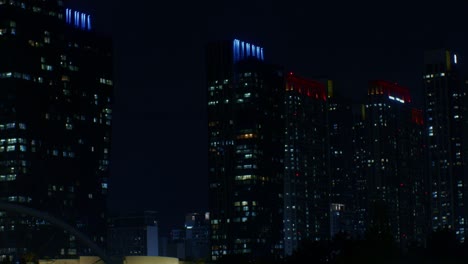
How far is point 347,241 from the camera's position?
115 metres

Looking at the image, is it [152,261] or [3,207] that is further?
[152,261]

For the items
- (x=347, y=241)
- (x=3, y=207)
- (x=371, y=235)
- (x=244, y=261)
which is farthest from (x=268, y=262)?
(x=3, y=207)

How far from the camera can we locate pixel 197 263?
5197 inches

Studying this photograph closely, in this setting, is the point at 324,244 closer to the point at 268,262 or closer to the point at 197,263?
the point at 268,262

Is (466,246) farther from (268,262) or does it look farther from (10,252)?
(10,252)

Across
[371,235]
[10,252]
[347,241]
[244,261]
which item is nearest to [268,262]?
[244,261]

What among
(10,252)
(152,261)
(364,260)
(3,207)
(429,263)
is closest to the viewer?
(3,207)

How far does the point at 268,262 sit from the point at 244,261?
18.4 ft

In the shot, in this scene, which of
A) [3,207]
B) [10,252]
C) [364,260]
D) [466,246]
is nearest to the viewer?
[3,207]

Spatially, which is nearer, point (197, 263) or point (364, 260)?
point (364, 260)

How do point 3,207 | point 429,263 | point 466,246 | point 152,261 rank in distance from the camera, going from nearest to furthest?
point 3,207
point 152,261
point 429,263
point 466,246

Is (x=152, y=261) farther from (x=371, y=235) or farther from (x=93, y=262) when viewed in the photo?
(x=371, y=235)

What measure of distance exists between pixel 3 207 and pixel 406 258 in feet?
210

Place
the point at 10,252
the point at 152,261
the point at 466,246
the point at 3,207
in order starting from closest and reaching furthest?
the point at 3,207, the point at 152,261, the point at 466,246, the point at 10,252
